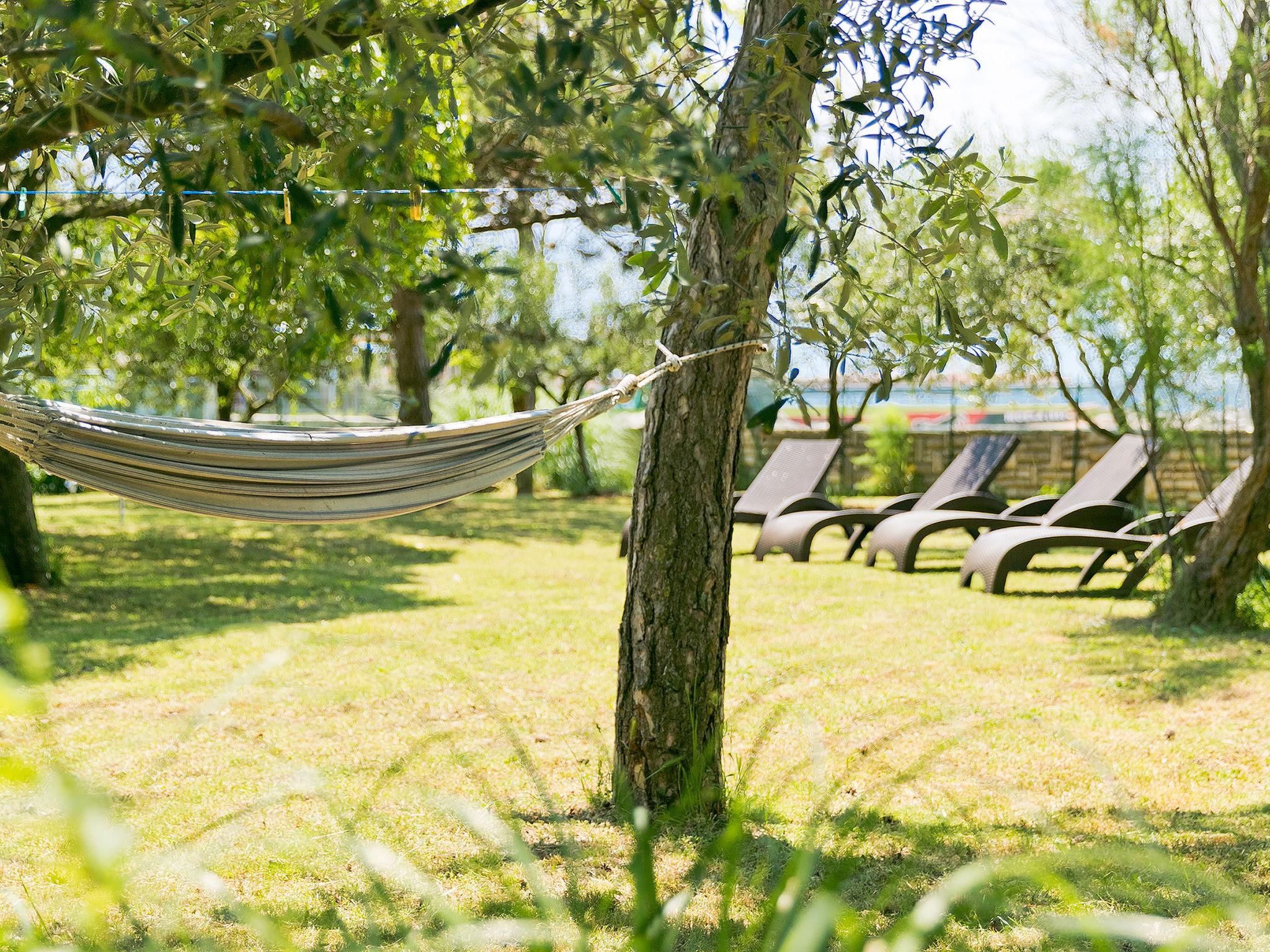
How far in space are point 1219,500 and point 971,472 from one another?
3.47 metres

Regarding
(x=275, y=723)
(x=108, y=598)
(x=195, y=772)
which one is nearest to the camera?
(x=195, y=772)

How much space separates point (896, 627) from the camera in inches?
245

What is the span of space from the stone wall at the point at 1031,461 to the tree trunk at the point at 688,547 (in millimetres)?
9393

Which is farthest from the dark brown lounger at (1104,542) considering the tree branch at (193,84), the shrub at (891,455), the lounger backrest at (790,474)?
the shrub at (891,455)

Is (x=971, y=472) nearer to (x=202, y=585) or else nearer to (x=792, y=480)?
(x=792, y=480)

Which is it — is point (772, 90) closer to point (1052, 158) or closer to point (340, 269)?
point (340, 269)

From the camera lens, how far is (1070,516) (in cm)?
788

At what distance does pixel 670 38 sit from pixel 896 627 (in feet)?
15.6

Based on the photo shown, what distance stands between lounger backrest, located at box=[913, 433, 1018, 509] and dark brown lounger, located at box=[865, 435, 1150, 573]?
25.9 inches

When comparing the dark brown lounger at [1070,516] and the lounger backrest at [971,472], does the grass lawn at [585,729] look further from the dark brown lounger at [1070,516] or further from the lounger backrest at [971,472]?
the lounger backrest at [971,472]

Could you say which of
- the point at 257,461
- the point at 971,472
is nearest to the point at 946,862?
the point at 257,461

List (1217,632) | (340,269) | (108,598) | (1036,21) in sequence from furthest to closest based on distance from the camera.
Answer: (108,598) < (1217,632) < (1036,21) < (340,269)

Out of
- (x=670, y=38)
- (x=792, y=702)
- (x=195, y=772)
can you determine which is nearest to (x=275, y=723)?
(x=195, y=772)

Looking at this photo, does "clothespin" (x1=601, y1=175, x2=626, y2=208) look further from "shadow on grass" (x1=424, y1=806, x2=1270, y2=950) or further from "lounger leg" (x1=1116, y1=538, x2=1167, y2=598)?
"lounger leg" (x1=1116, y1=538, x2=1167, y2=598)
